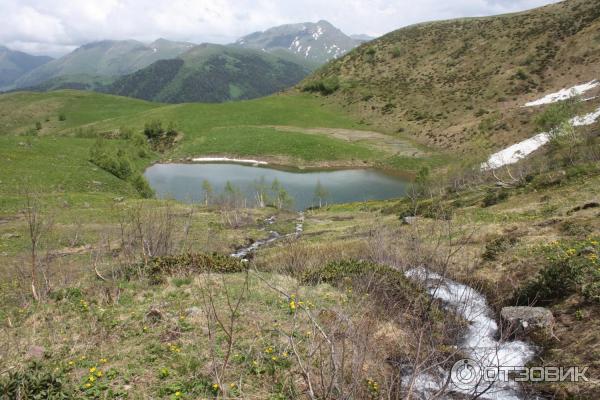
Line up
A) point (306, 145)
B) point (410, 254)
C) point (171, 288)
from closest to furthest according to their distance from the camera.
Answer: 1. point (171, 288)
2. point (410, 254)
3. point (306, 145)

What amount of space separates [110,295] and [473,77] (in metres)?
113

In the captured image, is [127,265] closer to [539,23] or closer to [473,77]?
[473,77]

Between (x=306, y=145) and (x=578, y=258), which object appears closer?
(x=578, y=258)

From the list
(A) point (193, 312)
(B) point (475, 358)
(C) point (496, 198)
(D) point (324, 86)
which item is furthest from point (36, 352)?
(D) point (324, 86)

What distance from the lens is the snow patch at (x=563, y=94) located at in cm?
7725

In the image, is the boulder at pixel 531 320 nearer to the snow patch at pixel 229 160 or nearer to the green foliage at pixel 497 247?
the green foliage at pixel 497 247

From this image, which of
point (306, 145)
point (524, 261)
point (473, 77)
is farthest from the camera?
point (473, 77)

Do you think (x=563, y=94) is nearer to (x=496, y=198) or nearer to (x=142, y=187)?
(x=496, y=198)

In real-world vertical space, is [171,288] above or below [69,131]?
below

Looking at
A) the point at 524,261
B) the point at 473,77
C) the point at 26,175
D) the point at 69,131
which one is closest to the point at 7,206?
the point at 26,175

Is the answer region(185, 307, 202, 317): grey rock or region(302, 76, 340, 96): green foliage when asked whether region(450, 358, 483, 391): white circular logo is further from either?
region(302, 76, 340, 96): green foliage

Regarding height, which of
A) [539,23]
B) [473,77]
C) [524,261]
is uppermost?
[539,23]

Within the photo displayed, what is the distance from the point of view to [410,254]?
61.8 ft

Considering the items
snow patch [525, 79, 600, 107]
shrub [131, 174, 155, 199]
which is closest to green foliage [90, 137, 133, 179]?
shrub [131, 174, 155, 199]
